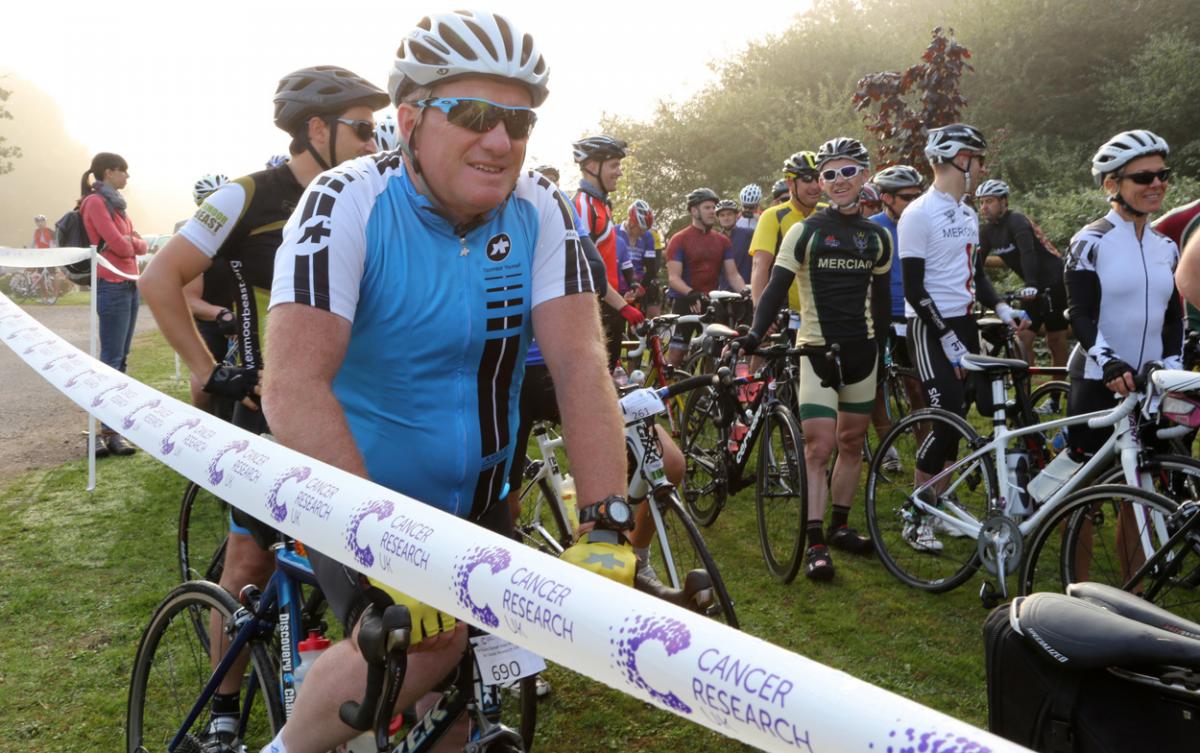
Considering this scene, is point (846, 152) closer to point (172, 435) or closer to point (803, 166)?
point (803, 166)

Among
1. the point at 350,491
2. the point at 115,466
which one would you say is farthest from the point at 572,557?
the point at 115,466

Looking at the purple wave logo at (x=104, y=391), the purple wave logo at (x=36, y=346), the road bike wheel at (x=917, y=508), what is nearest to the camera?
the purple wave logo at (x=104, y=391)

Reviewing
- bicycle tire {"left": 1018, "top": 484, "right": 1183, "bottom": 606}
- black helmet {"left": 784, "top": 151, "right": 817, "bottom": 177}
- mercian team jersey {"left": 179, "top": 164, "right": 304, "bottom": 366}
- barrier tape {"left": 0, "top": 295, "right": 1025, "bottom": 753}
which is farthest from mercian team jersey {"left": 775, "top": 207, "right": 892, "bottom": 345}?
barrier tape {"left": 0, "top": 295, "right": 1025, "bottom": 753}

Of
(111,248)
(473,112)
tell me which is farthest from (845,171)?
(111,248)

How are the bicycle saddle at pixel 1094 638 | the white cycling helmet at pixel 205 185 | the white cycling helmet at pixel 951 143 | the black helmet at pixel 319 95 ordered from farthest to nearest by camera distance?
the white cycling helmet at pixel 205 185, the white cycling helmet at pixel 951 143, the black helmet at pixel 319 95, the bicycle saddle at pixel 1094 638

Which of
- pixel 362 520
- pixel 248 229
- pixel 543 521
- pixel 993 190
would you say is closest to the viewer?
pixel 362 520

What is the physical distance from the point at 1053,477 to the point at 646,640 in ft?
14.1

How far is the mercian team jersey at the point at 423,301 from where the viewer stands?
217 centimetres

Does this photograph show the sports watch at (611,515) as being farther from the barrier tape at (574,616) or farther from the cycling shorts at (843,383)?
the cycling shorts at (843,383)

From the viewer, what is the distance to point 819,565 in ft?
18.9

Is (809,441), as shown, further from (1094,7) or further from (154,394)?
(1094,7)

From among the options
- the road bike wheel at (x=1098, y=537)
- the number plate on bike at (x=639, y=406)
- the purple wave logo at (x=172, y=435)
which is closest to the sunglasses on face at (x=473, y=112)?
the purple wave logo at (x=172, y=435)

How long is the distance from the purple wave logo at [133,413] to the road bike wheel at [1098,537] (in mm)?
3646

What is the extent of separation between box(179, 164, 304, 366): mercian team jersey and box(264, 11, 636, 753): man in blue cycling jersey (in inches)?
63.3
